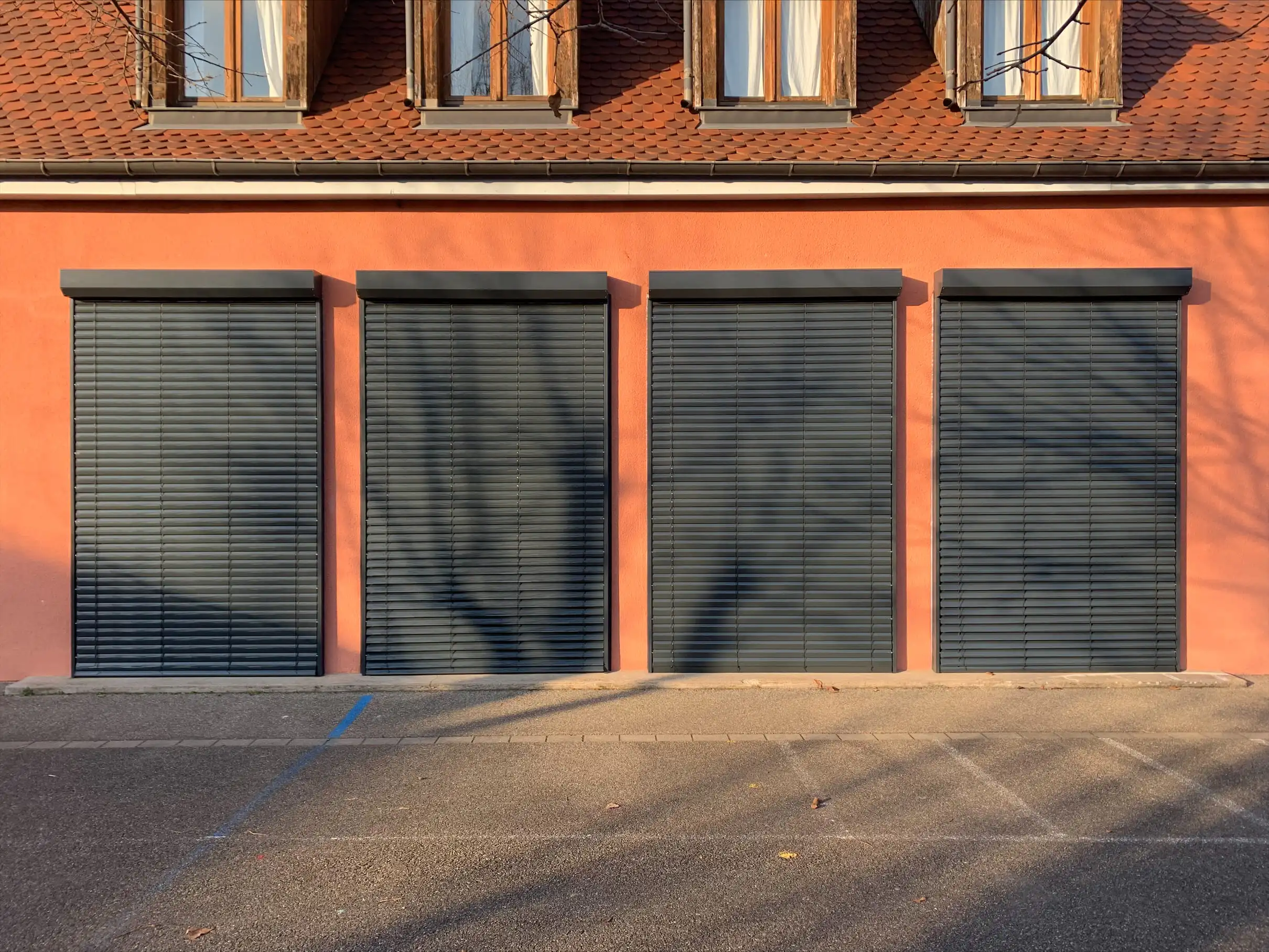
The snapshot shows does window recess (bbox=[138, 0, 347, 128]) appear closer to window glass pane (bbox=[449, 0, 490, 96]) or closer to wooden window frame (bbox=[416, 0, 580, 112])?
wooden window frame (bbox=[416, 0, 580, 112])

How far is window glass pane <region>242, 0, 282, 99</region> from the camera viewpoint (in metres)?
9.38

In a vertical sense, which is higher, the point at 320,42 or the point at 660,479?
the point at 320,42

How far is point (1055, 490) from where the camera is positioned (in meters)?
8.67

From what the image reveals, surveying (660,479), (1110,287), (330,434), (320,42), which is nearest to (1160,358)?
(1110,287)

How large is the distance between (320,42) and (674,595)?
21.3 ft

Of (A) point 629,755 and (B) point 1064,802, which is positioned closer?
(B) point 1064,802

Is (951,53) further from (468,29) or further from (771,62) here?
(468,29)

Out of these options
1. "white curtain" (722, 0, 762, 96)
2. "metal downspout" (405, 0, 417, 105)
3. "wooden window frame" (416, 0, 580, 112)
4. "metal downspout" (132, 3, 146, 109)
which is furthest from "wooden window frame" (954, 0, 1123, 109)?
"metal downspout" (132, 3, 146, 109)

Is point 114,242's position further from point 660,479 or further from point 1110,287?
point 1110,287

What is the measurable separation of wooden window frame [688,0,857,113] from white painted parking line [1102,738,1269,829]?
242 inches

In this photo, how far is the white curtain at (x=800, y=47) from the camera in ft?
31.2

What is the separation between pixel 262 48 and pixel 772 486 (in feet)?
21.8

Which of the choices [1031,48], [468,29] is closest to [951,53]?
[1031,48]

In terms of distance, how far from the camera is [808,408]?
8.68 meters
